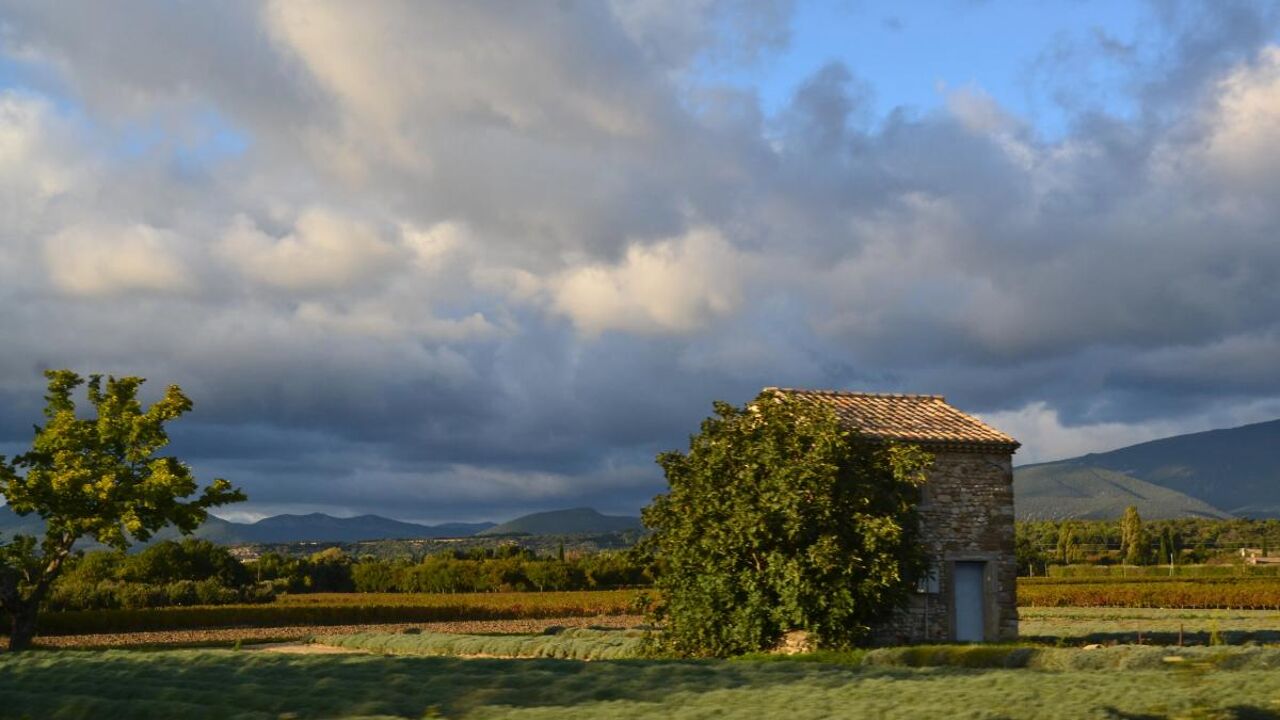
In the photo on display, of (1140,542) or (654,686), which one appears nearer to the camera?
(654,686)

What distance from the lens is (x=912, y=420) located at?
37000mm

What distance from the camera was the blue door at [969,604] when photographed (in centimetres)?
3497

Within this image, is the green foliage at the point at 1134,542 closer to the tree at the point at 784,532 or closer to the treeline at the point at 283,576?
the treeline at the point at 283,576

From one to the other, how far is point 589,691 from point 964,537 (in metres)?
19.3

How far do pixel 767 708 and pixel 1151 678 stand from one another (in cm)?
780

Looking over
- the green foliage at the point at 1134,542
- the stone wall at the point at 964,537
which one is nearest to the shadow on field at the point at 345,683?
the stone wall at the point at 964,537

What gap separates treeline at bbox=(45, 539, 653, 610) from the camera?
67750 millimetres

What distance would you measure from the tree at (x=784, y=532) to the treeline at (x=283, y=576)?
4211 cm

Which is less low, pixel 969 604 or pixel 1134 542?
pixel 1134 542

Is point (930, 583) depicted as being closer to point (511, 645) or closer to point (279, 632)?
point (511, 645)

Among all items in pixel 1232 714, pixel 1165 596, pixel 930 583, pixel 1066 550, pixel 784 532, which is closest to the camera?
pixel 1232 714

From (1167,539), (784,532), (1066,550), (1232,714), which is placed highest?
(1167,539)

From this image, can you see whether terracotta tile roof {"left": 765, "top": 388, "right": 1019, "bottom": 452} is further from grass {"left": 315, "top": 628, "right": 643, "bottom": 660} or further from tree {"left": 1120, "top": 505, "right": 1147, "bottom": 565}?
tree {"left": 1120, "top": 505, "right": 1147, "bottom": 565}

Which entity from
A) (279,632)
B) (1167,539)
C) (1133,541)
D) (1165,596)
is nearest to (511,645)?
(279,632)
